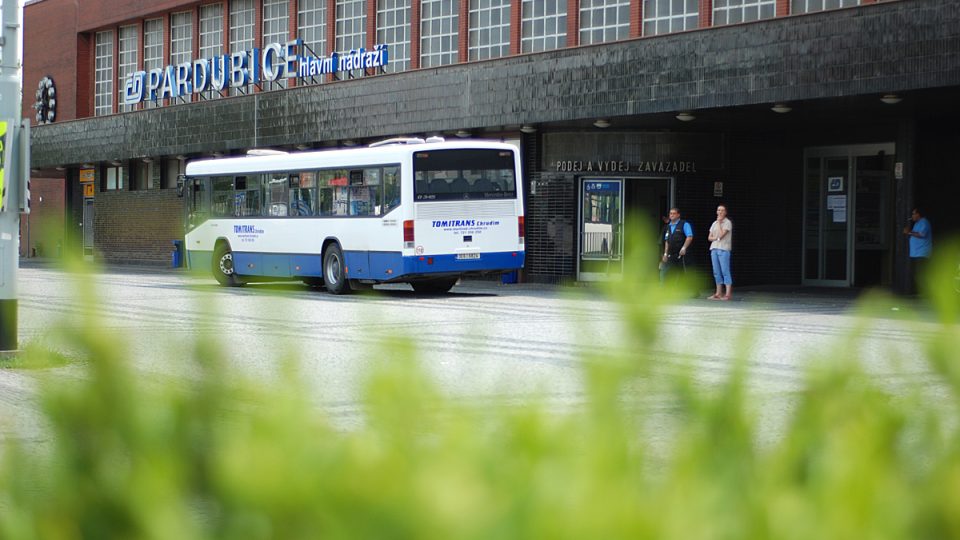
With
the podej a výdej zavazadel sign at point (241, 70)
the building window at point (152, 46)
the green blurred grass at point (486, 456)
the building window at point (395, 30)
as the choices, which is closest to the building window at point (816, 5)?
the building window at point (395, 30)

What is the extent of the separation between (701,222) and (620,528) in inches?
1060

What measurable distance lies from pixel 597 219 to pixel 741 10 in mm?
5410

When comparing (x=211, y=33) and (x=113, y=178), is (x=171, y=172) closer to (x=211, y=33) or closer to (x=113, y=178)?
(x=113, y=178)

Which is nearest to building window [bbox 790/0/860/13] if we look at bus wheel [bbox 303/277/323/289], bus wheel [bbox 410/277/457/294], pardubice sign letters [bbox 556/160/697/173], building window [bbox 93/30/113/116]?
pardubice sign letters [bbox 556/160/697/173]

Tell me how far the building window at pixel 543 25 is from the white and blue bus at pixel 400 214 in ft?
18.3

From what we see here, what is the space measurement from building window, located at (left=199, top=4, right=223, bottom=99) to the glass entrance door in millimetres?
14578

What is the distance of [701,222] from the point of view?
27562 mm

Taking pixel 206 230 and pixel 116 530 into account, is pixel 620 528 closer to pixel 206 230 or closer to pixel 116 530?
pixel 116 530

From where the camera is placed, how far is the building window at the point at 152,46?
4081 centimetres

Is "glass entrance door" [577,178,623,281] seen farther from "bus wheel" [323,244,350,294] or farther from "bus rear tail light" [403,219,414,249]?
"bus rear tail light" [403,219,414,249]

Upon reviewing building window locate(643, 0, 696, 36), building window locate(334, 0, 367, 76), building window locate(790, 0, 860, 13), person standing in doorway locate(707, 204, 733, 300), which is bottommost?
person standing in doorway locate(707, 204, 733, 300)

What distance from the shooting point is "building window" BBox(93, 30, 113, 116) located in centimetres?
4334

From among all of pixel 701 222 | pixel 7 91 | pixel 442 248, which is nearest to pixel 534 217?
pixel 701 222

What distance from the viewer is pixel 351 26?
33.3 meters
